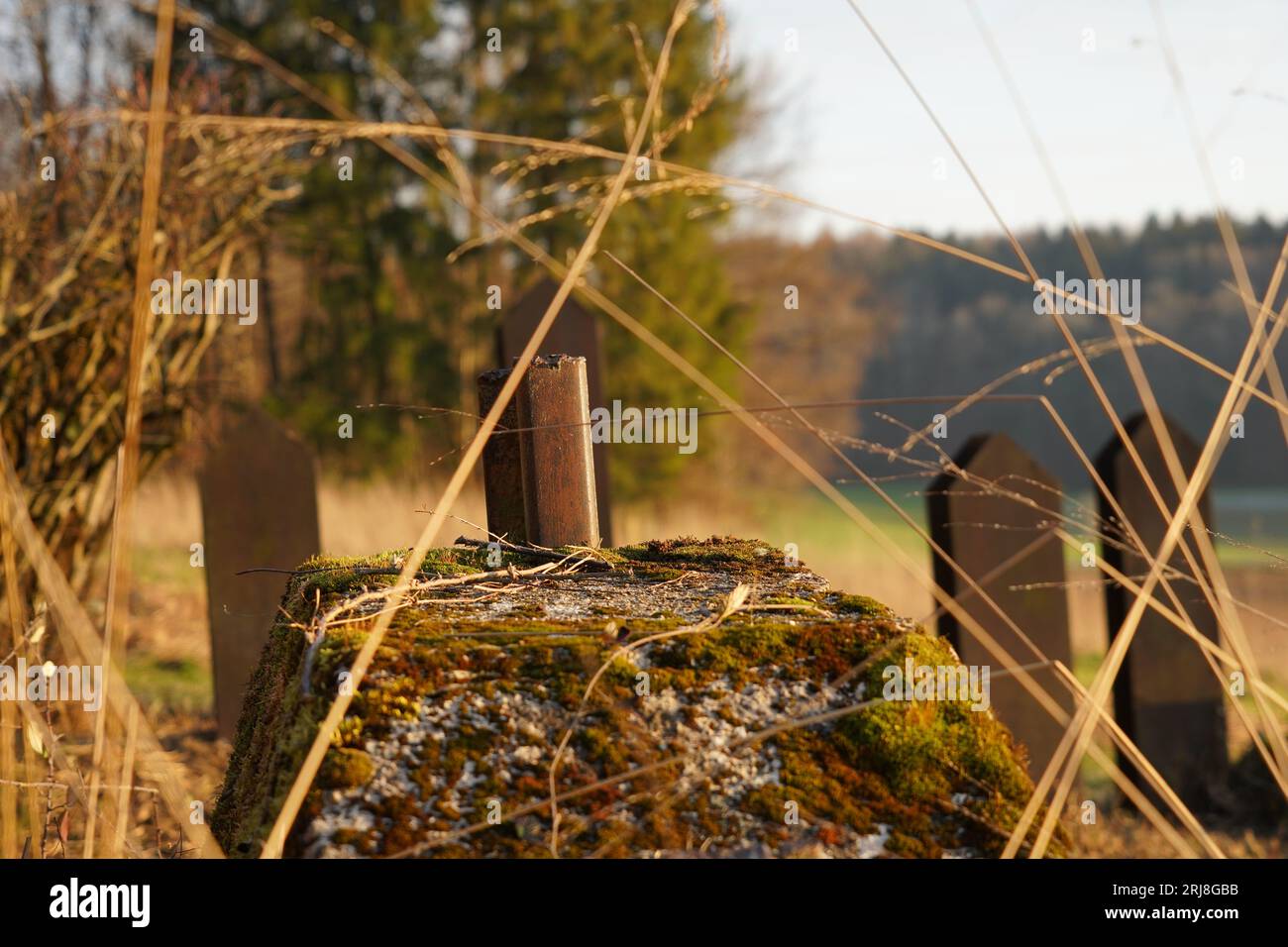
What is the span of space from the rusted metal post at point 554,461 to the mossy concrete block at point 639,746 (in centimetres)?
49

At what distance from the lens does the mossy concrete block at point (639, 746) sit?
112 centimetres

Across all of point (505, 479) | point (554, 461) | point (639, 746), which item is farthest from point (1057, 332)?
point (639, 746)

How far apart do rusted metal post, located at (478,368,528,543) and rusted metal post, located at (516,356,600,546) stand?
0.44ft

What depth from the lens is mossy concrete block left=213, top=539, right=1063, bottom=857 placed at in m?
1.12

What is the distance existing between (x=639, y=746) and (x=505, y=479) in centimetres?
94

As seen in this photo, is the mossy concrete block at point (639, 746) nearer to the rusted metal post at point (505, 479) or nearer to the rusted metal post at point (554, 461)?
the rusted metal post at point (554, 461)

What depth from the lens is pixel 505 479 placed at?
205 cm

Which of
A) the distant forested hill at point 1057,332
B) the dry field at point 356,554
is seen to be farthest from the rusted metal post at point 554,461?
the distant forested hill at point 1057,332

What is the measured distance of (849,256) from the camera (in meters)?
42.9

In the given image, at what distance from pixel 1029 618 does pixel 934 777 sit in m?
3.17
